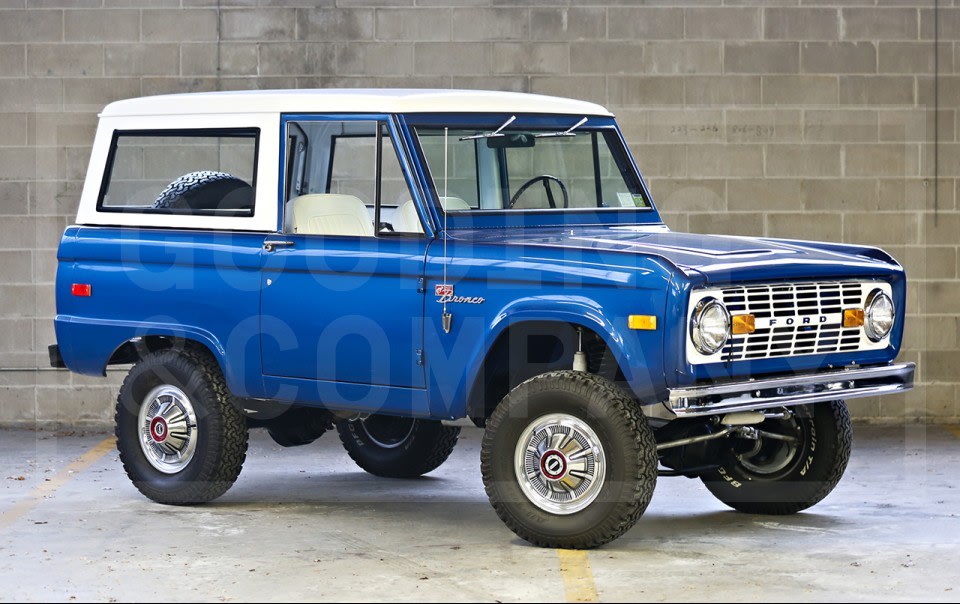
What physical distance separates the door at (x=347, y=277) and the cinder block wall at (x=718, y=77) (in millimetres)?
3704

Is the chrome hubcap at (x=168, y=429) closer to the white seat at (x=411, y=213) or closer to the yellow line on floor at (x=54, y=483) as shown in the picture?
the yellow line on floor at (x=54, y=483)

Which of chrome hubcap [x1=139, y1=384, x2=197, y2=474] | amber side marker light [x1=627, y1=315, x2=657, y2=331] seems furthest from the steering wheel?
chrome hubcap [x1=139, y1=384, x2=197, y2=474]

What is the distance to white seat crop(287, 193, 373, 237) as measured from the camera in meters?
8.17

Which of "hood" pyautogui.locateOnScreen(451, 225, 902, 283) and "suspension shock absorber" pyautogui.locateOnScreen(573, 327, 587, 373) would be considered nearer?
"hood" pyautogui.locateOnScreen(451, 225, 902, 283)

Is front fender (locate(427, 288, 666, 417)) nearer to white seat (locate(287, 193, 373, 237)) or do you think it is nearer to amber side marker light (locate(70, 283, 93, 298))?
white seat (locate(287, 193, 373, 237))

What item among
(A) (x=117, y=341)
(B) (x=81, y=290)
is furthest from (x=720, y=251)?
(B) (x=81, y=290)

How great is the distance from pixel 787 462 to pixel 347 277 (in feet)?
8.74

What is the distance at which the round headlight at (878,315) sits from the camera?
745cm

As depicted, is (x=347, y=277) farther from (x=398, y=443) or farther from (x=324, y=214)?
(x=398, y=443)

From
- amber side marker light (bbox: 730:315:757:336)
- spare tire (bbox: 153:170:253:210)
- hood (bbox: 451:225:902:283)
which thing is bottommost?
amber side marker light (bbox: 730:315:757:336)

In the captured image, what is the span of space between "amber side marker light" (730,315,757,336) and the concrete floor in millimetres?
1086

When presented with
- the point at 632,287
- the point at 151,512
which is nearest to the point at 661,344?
the point at 632,287

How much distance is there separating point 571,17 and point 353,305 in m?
5.00

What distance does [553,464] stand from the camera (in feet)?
23.5
